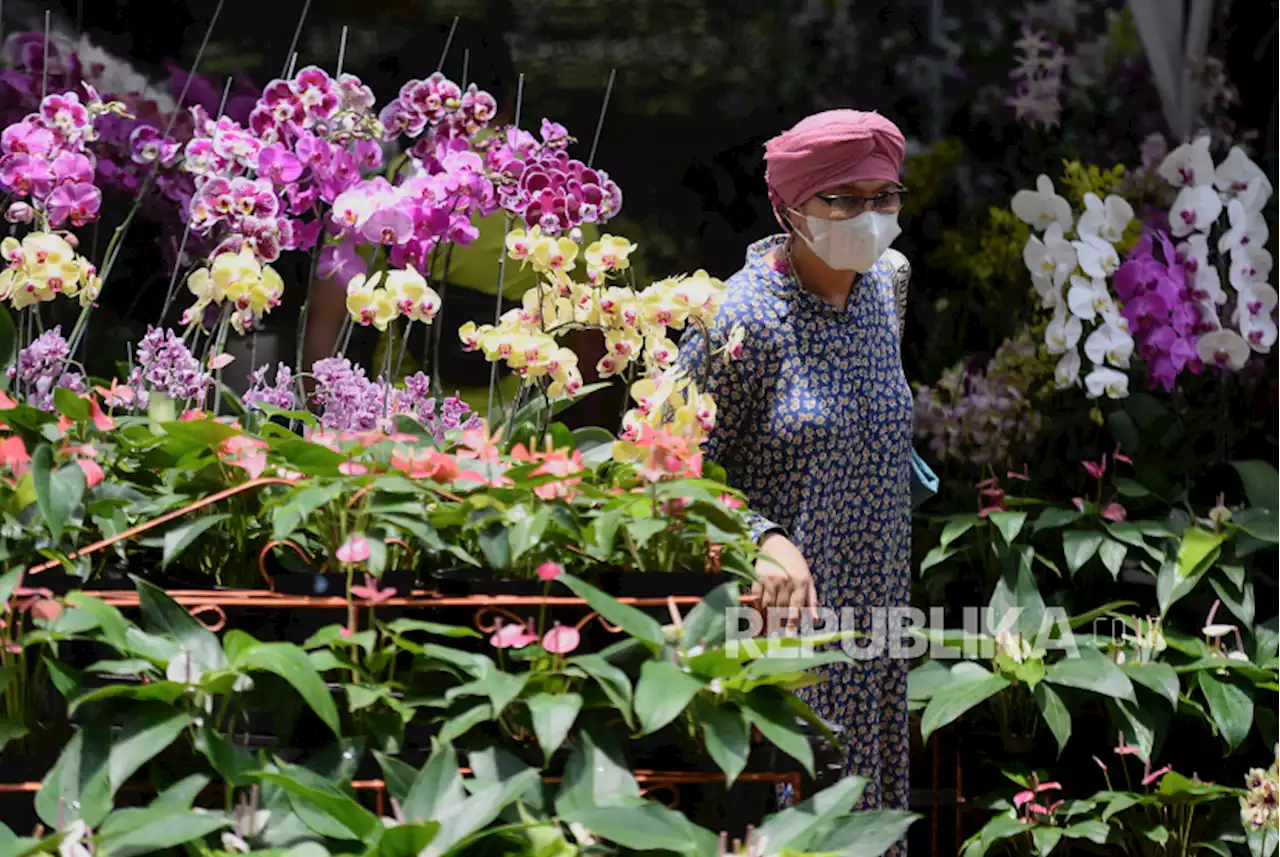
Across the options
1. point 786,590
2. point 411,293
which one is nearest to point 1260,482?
point 786,590

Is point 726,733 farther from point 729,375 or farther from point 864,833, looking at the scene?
point 729,375

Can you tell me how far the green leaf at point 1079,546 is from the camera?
340 cm

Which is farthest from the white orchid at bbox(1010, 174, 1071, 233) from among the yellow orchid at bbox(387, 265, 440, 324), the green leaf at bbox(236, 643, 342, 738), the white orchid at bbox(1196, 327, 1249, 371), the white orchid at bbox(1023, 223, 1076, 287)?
the green leaf at bbox(236, 643, 342, 738)

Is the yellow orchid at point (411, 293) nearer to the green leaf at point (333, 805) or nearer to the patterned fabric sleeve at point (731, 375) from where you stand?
the patterned fabric sleeve at point (731, 375)

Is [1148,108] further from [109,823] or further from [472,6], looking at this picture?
[109,823]

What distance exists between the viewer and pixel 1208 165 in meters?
3.70

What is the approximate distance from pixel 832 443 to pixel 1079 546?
1008mm

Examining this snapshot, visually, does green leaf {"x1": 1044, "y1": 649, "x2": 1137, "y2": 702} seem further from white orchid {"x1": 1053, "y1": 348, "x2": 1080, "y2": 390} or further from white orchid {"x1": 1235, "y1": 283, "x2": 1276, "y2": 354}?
white orchid {"x1": 1235, "y1": 283, "x2": 1276, "y2": 354}

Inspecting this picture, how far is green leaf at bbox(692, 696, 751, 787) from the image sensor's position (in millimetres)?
1504

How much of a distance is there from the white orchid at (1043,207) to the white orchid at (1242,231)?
327 mm

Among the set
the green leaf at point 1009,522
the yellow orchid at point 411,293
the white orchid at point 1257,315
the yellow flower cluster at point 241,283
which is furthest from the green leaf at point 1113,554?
the yellow flower cluster at point 241,283

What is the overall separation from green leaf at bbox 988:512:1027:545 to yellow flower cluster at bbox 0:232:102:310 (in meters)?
1.92

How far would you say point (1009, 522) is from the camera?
3426mm

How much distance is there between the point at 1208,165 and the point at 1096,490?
0.74 m
